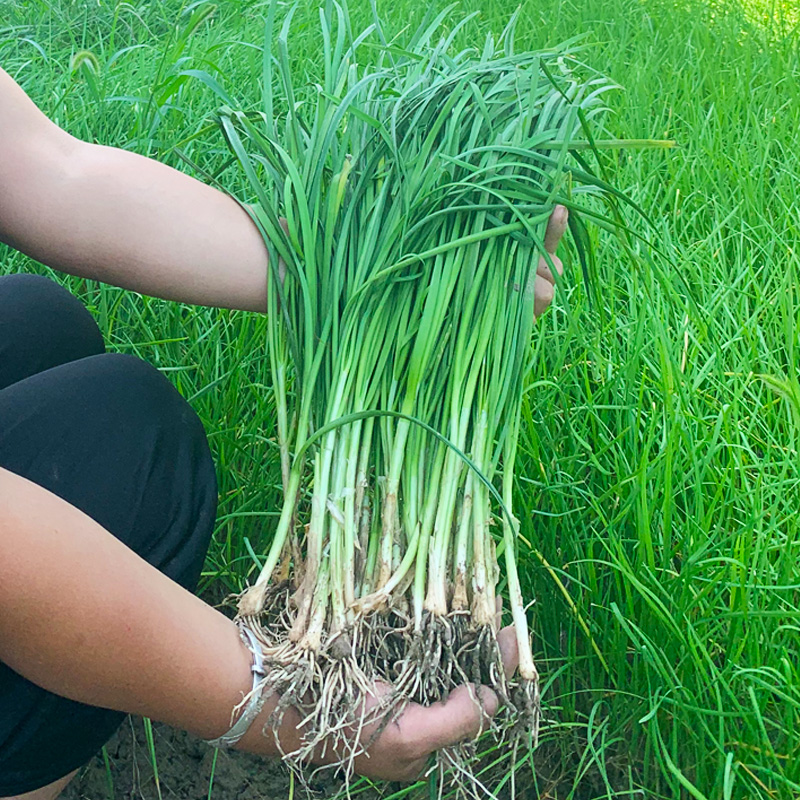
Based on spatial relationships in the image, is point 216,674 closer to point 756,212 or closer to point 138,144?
point 138,144

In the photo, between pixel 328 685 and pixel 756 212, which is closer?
pixel 328 685

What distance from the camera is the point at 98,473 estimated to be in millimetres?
856

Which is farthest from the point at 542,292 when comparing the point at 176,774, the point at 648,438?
the point at 176,774

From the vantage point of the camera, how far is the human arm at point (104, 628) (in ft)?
2.04

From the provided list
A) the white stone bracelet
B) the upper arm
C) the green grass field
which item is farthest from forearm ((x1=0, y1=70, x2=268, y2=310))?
the white stone bracelet

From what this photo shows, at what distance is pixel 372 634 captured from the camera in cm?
83

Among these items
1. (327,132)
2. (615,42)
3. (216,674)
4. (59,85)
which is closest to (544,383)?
(327,132)

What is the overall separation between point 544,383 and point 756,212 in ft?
2.22

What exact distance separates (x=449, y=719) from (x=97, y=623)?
331 millimetres

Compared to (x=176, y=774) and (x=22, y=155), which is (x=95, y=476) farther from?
(x=176, y=774)

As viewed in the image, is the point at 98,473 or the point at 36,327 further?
the point at 36,327

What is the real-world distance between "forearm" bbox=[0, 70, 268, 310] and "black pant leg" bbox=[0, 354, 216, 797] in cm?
11

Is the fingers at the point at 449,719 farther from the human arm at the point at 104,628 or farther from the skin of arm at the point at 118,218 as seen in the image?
the skin of arm at the point at 118,218

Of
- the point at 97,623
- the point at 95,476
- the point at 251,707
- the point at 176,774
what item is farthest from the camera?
the point at 176,774
